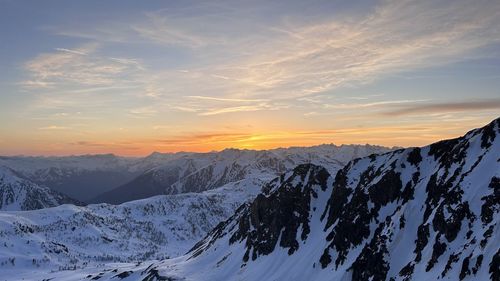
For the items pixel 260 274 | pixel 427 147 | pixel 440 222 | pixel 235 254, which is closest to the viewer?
pixel 440 222

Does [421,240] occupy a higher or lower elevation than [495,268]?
lower

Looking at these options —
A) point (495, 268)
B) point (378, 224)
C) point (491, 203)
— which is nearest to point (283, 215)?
point (378, 224)

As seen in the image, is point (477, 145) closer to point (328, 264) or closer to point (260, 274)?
point (328, 264)

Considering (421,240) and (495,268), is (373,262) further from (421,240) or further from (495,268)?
(495,268)

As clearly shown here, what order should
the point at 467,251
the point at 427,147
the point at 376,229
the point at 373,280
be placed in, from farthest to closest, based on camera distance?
the point at 427,147
the point at 376,229
the point at 373,280
the point at 467,251

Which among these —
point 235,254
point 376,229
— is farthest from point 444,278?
point 235,254

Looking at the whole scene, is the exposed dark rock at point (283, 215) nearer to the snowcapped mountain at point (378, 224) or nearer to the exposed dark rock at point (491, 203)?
the snowcapped mountain at point (378, 224)

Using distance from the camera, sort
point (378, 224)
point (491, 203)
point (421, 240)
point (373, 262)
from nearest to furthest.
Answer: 1. point (491, 203)
2. point (421, 240)
3. point (373, 262)
4. point (378, 224)

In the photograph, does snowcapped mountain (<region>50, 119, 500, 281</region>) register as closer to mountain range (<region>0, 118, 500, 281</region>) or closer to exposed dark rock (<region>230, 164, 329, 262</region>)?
mountain range (<region>0, 118, 500, 281</region>)
